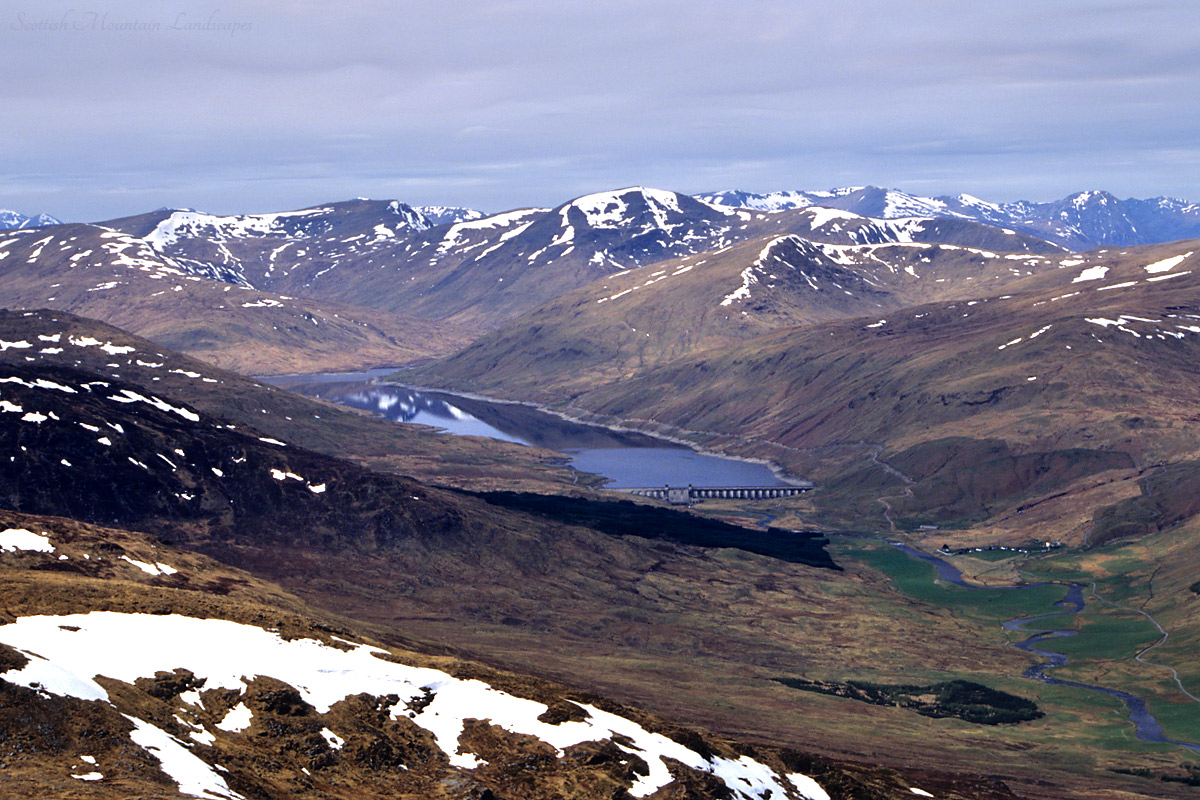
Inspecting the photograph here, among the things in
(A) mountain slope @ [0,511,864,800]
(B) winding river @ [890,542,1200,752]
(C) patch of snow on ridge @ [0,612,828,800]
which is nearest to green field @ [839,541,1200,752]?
(B) winding river @ [890,542,1200,752]

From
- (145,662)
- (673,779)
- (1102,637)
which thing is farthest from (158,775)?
(1102,637)

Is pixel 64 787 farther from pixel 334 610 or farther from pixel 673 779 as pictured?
pixel 334 610

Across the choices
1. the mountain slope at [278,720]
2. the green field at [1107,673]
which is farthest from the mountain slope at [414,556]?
the mountain slope at [278,720]

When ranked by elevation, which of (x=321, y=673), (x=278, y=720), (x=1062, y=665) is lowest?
(x=1062, y=665)

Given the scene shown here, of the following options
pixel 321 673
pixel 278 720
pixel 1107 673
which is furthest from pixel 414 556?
pixel 278 720

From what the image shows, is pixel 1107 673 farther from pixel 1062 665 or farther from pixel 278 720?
pixel 278 720

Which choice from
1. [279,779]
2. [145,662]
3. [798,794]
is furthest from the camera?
[798,794]

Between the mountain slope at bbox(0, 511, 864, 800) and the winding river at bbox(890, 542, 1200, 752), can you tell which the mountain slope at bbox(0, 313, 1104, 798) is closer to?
the winding river at bbox(890, 542, 1200, 752)

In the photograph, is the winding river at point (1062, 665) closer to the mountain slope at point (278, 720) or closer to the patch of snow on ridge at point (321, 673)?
the mountain slope at point (278, 720)
